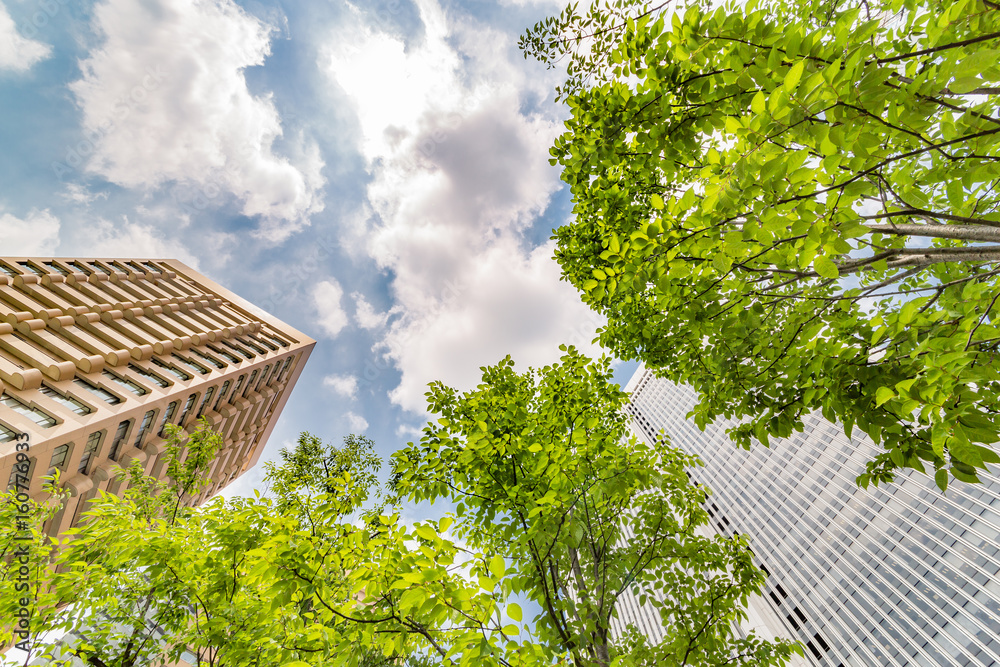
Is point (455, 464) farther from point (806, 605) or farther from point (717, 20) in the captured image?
point (806, 605)

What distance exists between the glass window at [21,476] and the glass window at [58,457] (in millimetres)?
857

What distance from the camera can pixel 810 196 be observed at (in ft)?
6.66

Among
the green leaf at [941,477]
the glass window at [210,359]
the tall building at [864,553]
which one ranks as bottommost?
the green leaf at [941,477]

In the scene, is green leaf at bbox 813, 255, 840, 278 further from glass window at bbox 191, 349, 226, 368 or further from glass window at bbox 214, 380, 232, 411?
glass window at bbox 191, 349, 226, 368

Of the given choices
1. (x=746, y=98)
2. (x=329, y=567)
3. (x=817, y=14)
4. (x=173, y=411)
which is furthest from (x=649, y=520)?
(x=173, y=411)

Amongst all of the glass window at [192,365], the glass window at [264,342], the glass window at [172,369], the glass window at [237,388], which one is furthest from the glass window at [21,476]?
the glass window at [264,342]

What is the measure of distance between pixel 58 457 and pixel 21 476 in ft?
5.57

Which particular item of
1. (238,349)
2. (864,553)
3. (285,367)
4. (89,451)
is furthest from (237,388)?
(864,553)

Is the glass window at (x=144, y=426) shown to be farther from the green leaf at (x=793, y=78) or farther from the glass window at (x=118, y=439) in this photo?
the green leaf at (x=793, y=78)

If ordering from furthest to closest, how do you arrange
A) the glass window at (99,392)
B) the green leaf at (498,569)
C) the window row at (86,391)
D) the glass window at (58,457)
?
1. the glass window at (99,392)
2. the glass window at (58,457)
3. the window row at (86,391)
4. the green leaf at (498,569)

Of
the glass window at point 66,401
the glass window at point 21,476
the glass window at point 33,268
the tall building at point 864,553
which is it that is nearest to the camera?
the glass window at point 21,476

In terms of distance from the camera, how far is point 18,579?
5.41m

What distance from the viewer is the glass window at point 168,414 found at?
18.3 meters

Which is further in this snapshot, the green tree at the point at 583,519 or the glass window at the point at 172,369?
the glass window at the point at 172,369
